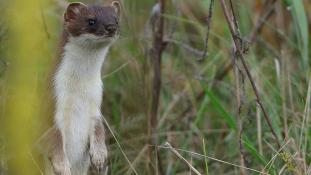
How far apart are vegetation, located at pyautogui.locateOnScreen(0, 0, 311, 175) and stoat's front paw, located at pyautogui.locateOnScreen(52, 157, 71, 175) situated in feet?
0.22

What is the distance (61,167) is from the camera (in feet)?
10.1

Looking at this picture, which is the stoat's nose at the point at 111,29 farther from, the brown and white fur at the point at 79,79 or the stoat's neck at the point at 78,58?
the stoat's neck at the point at 78,58

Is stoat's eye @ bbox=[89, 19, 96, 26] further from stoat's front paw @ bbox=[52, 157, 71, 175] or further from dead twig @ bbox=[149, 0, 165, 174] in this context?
dead twig @ bbox=[149, 0, 165, 174]

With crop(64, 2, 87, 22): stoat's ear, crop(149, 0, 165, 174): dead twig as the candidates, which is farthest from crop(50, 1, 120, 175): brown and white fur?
crop(149, 0, 165, 174): dead twig

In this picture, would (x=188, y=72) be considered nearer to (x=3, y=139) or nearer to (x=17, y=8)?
(x=3, y=139)

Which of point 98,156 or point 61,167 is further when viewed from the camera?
point 98,156

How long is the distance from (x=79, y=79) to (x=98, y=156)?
13.2 inches

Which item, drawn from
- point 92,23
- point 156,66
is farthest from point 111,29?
point 156,66

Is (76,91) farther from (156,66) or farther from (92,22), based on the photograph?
(156,66)

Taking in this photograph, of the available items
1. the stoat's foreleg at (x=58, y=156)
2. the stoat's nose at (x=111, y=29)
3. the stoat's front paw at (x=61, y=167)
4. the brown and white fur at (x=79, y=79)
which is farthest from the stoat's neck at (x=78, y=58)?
the stoat's front paw at (x=61, y=167)

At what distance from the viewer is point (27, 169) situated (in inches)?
101

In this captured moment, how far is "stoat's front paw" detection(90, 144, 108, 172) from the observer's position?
3170 mm

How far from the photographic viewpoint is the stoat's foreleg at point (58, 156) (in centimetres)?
307

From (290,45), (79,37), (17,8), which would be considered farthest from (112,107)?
(17,8)
